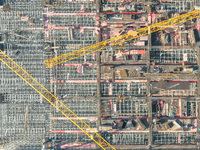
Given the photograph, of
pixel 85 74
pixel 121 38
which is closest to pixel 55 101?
pixel 85 74

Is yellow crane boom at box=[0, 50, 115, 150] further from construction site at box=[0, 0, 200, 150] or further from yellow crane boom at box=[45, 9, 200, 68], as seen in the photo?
yellow crane boom at box=[45, 9, 200, 68]

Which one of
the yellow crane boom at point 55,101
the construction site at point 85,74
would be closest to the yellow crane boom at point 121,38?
the construction site at point 85,74

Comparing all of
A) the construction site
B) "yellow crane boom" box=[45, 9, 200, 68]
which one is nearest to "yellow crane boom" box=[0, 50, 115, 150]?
the construction site

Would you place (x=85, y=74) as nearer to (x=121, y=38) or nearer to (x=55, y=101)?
(x=55, y=101)

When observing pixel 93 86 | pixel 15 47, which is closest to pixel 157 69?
pixel 93 86

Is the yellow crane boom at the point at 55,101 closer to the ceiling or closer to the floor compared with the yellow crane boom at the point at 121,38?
closer to the floor

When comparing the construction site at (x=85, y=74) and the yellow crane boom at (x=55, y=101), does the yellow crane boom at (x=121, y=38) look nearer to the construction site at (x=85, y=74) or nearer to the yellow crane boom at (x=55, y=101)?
the construction site at (x=85, y=74)
